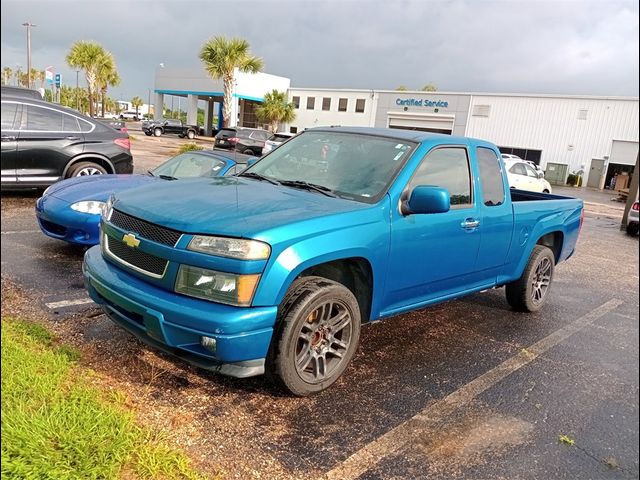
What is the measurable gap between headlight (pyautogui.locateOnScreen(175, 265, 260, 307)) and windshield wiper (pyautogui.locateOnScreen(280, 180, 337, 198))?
1144mm

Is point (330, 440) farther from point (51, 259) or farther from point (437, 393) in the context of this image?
point (51, 259)

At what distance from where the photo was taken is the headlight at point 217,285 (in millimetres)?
2930

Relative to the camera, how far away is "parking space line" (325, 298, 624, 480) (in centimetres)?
282

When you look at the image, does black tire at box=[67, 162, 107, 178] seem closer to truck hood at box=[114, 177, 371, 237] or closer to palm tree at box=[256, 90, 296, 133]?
truck hood at box=[114, 177, 371, 237]

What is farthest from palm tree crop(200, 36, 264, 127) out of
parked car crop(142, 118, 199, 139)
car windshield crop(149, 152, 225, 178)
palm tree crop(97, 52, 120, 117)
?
car windshield crop(149, 152, 225, 178)

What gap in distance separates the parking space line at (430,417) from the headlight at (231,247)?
1232 millimetres

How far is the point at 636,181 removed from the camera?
160cm

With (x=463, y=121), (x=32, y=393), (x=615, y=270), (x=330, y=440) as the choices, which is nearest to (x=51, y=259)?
(x=32, y=393)

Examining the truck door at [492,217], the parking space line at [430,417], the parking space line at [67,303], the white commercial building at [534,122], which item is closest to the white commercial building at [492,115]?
the white commercial building at [534,122]

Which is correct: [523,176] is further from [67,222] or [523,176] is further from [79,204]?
[67,222]

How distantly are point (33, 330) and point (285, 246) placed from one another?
191 cm

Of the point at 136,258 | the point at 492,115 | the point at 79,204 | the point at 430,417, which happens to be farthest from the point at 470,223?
the point at 492,115

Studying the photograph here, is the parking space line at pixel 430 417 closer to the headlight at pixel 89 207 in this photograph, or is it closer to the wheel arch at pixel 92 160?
the headlight at pixel 89 207

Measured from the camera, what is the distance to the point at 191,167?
23.4 ft
